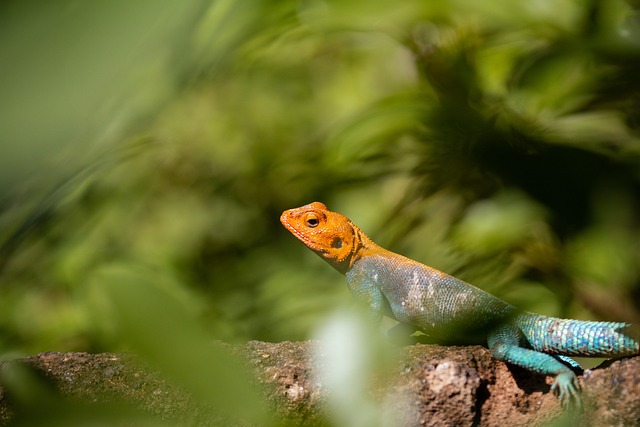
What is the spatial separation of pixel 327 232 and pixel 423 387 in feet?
2.65

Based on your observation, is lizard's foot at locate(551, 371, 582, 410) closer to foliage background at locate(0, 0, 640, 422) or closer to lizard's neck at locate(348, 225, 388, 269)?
foliage background at locate(0, 0, 640, 422)

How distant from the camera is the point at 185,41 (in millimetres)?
178

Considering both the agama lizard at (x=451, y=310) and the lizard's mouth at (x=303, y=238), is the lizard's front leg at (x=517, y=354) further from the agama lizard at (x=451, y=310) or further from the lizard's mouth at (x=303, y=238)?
the lizard's mouth at (x=303, y=238)

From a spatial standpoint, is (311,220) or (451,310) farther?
(311,220)

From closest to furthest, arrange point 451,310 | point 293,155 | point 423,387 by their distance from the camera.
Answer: point 423,387, point 451,310, point 293,155

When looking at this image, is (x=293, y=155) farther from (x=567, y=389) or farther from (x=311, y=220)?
(x=567, y=389)

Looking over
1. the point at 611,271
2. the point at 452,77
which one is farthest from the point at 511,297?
the point at 452,77

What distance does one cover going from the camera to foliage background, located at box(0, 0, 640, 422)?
17 centimetres

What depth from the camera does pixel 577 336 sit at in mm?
1220

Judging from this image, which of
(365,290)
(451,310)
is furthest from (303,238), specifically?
(451,310)

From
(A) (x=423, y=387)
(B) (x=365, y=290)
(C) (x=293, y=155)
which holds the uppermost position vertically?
(A) (x=423, y=387)

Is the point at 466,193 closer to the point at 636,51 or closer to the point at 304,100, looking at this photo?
the point at 636,51

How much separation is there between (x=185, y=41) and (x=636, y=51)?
43.9 inches

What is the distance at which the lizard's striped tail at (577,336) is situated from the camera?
43.8 inches
